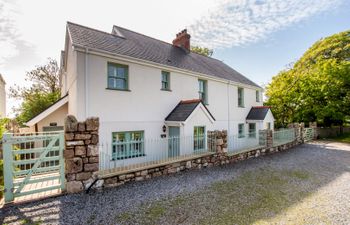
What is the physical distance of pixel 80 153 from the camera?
5.70 m

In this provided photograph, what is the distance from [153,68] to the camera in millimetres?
10344

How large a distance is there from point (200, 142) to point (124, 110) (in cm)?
509

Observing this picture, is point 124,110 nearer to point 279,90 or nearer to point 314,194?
point 314,194

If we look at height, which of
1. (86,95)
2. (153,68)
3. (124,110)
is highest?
(153,68)

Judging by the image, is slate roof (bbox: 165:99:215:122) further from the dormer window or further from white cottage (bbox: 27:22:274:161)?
the dormer window

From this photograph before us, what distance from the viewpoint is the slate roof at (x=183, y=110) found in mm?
10233

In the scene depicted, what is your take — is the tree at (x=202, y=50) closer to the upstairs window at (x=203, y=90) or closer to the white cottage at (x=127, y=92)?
the white cottage at (x=127, y=92)

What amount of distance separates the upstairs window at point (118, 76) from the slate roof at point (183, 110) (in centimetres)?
335

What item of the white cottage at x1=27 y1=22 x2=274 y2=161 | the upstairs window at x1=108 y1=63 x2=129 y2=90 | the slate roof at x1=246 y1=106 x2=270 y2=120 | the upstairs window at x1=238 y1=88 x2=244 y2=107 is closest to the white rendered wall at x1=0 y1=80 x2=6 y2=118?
the white cottage at x1=27 y1=22 x2=274 y2=161

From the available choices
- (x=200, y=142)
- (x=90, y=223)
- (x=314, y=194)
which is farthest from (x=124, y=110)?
(x=314, y=194)

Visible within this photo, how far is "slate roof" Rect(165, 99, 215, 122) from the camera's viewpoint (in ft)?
33.6

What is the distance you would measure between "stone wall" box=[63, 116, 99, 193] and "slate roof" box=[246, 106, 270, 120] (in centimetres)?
1523

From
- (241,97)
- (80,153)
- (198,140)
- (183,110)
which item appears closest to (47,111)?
(80,153)

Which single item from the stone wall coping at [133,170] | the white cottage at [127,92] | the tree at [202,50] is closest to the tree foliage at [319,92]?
the tree at [202,50]
